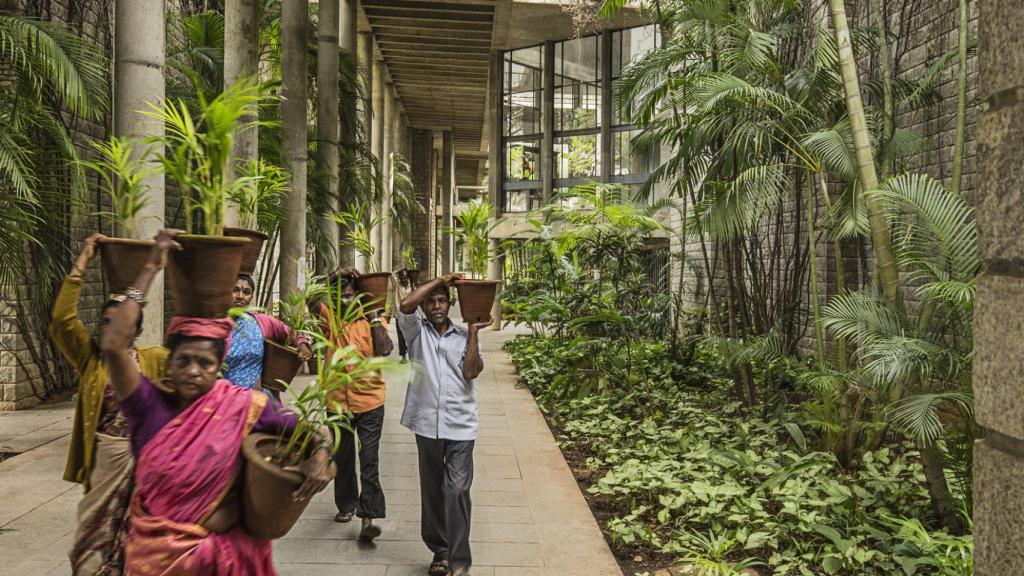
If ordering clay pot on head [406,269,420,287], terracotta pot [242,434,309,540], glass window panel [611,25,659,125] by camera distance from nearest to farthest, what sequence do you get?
terracotta pot [242,434,309,540]
clay pot on head [406,269,420,287]
glass window panel [611,25,659,125]

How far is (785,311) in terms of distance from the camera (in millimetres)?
9344

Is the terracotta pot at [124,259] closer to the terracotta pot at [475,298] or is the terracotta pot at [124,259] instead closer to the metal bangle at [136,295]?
the metal bangle at [136,295]

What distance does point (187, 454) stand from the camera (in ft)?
7.27

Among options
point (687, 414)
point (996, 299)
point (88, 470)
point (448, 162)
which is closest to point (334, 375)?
point (88, 470)

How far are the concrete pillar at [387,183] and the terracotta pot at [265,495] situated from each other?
1775 centimetres

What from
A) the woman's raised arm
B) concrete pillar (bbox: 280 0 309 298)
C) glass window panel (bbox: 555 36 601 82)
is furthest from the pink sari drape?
glass window panel (bbox: 555 36 601 82)

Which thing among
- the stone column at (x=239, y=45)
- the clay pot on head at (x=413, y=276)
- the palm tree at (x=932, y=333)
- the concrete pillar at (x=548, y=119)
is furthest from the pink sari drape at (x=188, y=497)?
A: the concrete pillar at (x=548, y=119)

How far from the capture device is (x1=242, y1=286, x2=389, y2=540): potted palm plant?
2.15m

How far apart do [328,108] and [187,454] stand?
10655mm

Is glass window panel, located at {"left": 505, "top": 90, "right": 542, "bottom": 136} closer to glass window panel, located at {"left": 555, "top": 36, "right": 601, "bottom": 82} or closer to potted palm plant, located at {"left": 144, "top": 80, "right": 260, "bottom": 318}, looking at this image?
glass window panel, located at {"left": 555, "top": 36, "right": 601, "bottom": 82}

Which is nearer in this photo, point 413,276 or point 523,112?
point 413,276

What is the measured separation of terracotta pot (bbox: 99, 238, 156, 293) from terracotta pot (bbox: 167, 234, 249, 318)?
18cm

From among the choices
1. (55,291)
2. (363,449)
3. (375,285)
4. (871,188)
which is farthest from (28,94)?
(871,188)

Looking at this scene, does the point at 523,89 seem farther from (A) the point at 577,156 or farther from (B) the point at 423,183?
(B) the point at 423,183
